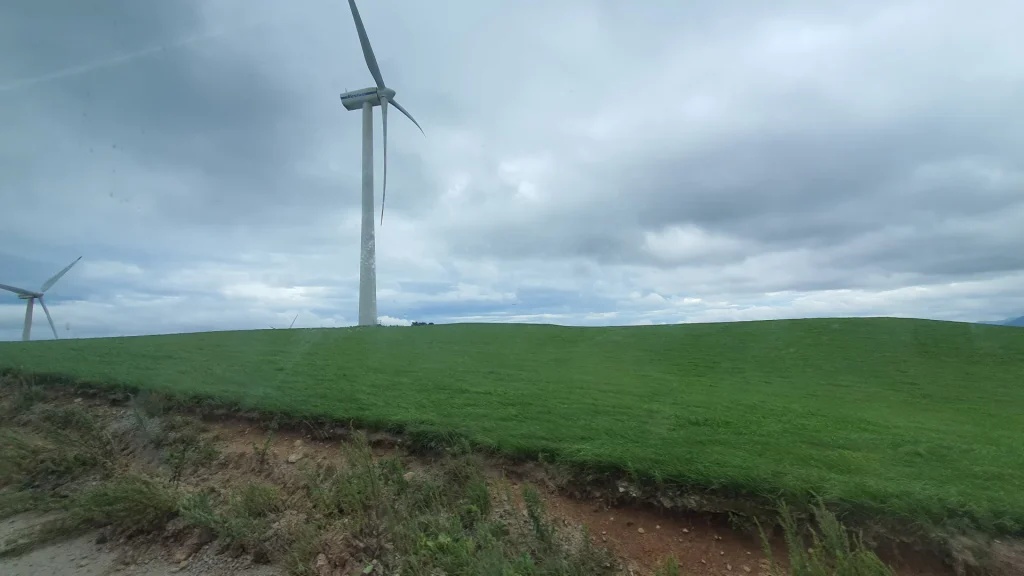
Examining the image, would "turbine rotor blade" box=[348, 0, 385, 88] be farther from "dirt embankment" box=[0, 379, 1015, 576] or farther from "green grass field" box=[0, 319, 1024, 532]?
"dirt embankment" box=[0, 379, 1015, 576]

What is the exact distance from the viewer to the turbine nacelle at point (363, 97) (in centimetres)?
4516

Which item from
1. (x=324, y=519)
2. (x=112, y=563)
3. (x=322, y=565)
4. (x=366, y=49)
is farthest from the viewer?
(x=366, y=49)

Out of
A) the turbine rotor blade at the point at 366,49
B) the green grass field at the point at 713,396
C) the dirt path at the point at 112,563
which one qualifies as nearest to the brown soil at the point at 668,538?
the green grass field at the point at 713,396

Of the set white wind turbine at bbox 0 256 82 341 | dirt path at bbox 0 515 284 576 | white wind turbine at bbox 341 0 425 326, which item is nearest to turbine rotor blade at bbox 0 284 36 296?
white wind turbine at bbox 0 256 82 341

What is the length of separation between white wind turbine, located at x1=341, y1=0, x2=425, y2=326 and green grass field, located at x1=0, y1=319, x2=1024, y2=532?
48.2ft

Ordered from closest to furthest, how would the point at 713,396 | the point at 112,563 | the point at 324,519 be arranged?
1. the point at 112,563
2. the point at 324,519
3. the point at 713,396

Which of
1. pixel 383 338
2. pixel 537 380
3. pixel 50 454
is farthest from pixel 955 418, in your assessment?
pixel 383 338

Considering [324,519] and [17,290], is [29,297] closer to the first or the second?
[17,290]

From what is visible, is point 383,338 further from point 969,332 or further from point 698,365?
point 969,332

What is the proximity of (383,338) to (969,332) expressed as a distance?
26.6 meters

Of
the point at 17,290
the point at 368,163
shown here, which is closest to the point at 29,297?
the point at 17,290

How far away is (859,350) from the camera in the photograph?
793 inches

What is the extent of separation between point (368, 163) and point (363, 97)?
697cm

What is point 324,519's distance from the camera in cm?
715
